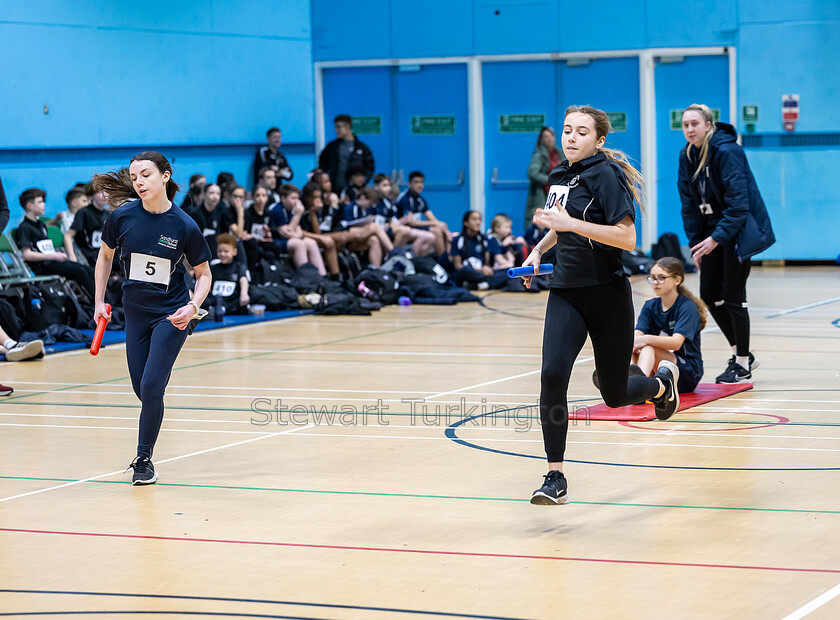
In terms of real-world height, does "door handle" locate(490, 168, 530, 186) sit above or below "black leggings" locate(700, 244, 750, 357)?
above

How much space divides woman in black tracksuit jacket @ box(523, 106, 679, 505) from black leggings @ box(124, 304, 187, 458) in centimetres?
203

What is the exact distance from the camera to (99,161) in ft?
53.6

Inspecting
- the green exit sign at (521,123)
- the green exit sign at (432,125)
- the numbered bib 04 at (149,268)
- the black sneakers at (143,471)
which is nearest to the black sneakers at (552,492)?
the black sneakers at (143,471)

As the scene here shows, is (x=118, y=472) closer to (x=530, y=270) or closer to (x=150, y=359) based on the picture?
(x=150, y=359)

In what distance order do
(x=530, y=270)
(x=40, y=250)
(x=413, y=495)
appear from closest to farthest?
(x=530, y=270) → (x=413, y=495) → (x=40, y=250)

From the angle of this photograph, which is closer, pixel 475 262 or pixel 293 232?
pixel 293 232

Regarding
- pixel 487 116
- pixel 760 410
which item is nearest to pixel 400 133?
pixel 487 116

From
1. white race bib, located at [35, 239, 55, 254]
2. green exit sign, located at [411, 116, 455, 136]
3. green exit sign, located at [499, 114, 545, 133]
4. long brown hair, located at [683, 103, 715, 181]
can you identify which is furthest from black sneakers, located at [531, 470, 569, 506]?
green exit sign, located at [411, 116, 455, 136]

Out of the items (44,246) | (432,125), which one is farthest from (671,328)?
(432,125)

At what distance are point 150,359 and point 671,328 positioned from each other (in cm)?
377

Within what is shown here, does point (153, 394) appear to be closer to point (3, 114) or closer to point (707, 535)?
point (707, 535)

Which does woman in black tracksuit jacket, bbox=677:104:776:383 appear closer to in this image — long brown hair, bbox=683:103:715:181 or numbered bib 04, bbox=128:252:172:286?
long brown hair, bbox=683:103:715:181

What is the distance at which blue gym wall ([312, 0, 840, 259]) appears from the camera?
805 inches

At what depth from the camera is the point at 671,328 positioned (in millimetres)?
8469
